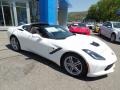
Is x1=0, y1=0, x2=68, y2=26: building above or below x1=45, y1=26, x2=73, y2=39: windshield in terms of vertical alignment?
above

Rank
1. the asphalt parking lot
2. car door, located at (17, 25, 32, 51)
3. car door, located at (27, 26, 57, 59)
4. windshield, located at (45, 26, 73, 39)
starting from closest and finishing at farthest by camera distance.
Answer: the asphalt parking lot, car door, located at (27, 26, 57, 59), windshield, located at (45, 26, 73, 39), car door, located at (17, 25, 32, 51)

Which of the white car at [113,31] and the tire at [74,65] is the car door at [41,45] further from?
the white car at [113,31]

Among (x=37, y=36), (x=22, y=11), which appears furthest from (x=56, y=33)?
(x=22, y=11)

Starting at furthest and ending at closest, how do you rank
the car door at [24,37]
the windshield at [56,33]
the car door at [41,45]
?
the car door at [24,37]
the windshield at [56,33]
the car door at [41,45]

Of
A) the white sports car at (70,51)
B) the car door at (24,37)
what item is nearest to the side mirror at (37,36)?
the white sports car at (70,51)

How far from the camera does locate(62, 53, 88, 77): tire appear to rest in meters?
3.92

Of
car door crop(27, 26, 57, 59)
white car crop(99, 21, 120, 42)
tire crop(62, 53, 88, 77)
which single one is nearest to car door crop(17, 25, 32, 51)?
car door crop(27, 26, 57, 59)

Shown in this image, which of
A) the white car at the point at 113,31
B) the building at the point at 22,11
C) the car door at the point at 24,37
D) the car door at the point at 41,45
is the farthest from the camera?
the building at the point at 22,11

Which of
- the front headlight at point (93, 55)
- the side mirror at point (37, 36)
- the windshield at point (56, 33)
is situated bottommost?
the front headlight at point (93, 55)

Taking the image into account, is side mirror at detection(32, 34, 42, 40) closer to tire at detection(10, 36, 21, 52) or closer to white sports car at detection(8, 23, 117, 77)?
white sports car at detection(8, 23, 117, 77)

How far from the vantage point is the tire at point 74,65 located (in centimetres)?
392

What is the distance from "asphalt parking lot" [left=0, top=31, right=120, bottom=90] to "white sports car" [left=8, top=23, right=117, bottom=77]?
0.77 feet

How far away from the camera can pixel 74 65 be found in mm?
4125

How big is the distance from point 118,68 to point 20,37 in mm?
3719
